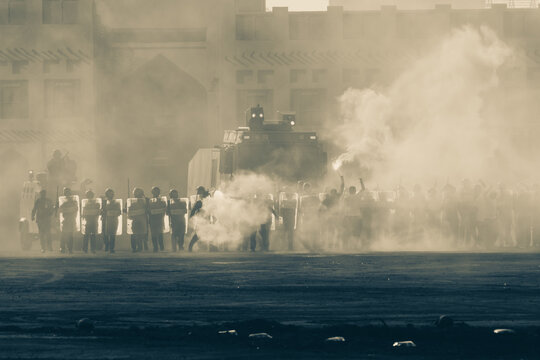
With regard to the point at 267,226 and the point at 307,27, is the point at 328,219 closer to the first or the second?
the point at 267,226

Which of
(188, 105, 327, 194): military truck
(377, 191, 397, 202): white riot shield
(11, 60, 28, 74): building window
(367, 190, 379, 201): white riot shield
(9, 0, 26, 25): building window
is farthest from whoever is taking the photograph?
(11, 60, 28, 74): building window

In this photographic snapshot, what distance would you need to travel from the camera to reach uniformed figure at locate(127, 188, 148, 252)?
2825 centimetres

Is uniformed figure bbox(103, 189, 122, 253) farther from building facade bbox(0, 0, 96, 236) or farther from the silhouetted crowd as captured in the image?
building facade bbox(0, 0, 96, 236)

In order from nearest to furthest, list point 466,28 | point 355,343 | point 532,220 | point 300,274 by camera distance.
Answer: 1. point 355,343
2. point 300,274
3. point 532,220
4. point 466,28

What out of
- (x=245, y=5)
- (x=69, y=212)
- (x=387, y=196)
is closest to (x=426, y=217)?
(x=387, y=196)

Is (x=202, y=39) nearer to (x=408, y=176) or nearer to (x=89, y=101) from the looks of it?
(x=89, y=101)

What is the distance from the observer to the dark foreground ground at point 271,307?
11.9 meters

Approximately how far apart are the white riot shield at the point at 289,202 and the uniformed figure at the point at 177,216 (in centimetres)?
217

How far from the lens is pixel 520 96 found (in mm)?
51562

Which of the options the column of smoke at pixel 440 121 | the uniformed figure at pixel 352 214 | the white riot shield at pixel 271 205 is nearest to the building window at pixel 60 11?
the column of smoke at pixel 440 121

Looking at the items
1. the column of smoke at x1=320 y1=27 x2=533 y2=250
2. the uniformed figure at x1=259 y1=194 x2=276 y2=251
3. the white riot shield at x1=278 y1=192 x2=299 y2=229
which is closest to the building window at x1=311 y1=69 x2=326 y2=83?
the column of smoke at x1=320 y1=27 x2=533 y2=250

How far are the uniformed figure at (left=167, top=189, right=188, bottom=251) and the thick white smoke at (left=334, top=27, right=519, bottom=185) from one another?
12518mm

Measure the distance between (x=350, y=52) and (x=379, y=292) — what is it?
35.5m

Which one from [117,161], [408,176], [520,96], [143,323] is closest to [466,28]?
[520,96]
